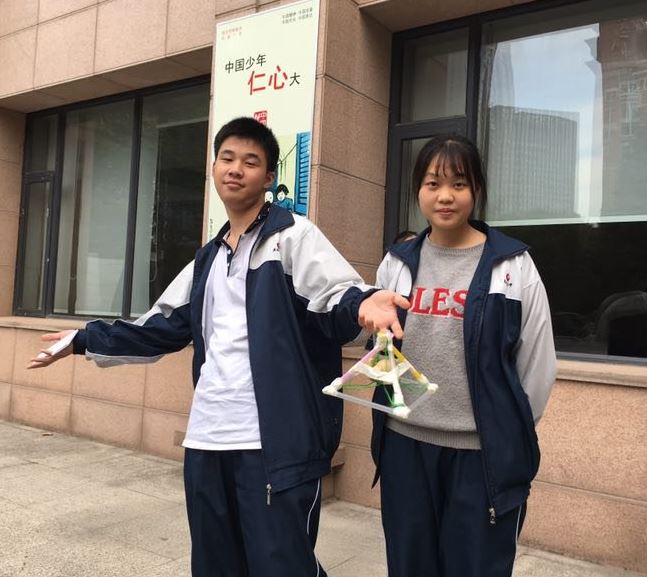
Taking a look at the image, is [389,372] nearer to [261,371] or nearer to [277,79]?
[261,371]

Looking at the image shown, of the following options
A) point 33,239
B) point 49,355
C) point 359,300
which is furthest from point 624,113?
point 33,239

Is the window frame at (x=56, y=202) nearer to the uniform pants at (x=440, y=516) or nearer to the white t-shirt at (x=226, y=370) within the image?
the white t-shirt at (x=226, y=370)

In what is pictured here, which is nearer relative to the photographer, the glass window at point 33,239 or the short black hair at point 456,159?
the short black hair at point 456,159

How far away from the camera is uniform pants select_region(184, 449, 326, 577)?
2.10m

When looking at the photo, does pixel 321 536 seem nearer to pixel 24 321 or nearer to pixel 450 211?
pixel 450 211

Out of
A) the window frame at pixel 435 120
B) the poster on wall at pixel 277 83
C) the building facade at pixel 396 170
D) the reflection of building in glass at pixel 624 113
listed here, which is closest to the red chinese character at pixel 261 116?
the poster on wall at pixel 277 83

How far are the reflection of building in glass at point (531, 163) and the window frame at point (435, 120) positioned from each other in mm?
220

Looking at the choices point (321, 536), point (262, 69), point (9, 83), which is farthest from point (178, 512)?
point (9, 83)

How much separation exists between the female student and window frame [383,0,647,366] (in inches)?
106

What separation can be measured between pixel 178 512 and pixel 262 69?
3247 millimetres

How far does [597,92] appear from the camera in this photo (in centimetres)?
475

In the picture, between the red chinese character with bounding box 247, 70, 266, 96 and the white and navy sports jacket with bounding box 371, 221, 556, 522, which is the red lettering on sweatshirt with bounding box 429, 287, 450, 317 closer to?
the white and navy sports jacket with bounding box 371, 221, 556, 522

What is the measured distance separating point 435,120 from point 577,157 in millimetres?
1114

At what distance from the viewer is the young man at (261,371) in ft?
6.93
